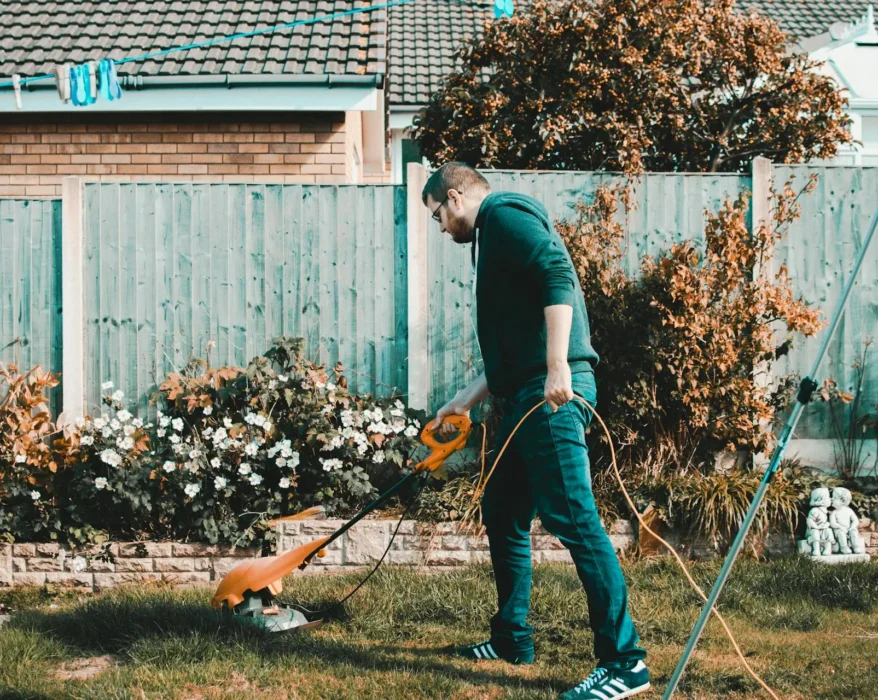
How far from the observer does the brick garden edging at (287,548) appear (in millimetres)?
5203

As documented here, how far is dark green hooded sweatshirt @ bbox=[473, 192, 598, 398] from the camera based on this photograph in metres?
3.28

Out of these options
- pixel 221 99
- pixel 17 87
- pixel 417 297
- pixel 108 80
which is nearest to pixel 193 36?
pixel 221 99

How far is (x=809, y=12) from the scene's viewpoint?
15.5m

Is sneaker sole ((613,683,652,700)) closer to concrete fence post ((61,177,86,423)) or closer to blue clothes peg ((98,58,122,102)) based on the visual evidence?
concrete fence post ((61,177,86,423))

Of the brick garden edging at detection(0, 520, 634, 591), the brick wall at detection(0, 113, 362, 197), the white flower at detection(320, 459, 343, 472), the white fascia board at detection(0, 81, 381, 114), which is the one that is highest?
the white fascia board at detection(0, 81, 381, 114)

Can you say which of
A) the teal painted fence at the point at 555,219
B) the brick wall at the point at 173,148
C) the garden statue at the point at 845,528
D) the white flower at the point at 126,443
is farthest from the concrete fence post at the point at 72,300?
the garden statue at the point at 845,528

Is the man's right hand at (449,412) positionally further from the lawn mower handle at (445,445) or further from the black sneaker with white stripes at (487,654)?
the black sneaker with white stripes at (487,654)

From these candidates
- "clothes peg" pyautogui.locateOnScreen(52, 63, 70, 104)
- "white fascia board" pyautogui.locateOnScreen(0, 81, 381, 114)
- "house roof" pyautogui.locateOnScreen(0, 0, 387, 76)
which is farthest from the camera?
"house roof" pyautogui.locateOnScreen(0, 0, 387, 76)

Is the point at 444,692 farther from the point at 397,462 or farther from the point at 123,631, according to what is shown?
the point at 397,462

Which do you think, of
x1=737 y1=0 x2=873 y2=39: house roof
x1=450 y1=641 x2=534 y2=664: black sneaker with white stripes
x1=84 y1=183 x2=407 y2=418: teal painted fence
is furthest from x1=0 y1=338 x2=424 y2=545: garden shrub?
x1=737 y1=0 x2=873 y2=39: house roof

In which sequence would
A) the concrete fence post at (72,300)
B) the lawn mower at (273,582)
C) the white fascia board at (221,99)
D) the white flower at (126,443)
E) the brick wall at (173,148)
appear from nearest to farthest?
the lawn mower at (273,582), the white flower at (126,443), the concrete fence post at (72,300), the white fascia board at (221,99), the brick wall at (173,148)

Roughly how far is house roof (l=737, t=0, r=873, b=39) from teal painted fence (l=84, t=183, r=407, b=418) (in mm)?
11098

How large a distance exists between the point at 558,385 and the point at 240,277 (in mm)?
3343

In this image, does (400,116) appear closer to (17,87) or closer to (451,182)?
(17,87)
